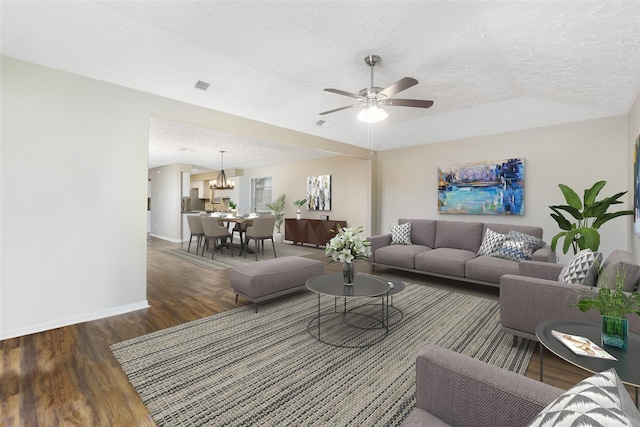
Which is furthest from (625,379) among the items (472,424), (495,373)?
(472,424)

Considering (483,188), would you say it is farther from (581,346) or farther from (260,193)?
(260,193)

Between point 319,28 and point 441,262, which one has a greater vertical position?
point 319,28

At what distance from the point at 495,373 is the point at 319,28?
9.23 feet

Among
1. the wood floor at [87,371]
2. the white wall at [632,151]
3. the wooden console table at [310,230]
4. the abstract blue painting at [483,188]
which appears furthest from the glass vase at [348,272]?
the wooden console table at [310,230]

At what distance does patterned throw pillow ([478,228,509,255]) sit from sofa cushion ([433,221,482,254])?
0.82ft

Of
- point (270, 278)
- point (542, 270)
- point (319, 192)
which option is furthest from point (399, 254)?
point (319, 192)

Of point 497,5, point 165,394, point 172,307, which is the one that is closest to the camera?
point 165,394

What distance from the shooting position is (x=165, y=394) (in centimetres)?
191

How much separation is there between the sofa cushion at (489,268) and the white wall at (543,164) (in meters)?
1.52

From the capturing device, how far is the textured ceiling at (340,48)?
2334mm

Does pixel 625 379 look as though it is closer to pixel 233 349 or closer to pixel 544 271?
pixel 544 271

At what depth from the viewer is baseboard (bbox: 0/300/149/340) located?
108 inches

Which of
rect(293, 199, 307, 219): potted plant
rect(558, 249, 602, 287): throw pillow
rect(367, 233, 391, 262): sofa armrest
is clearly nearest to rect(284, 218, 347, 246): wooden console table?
rect(293, 199, 307, 219): potted plant

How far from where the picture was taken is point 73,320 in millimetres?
3035
